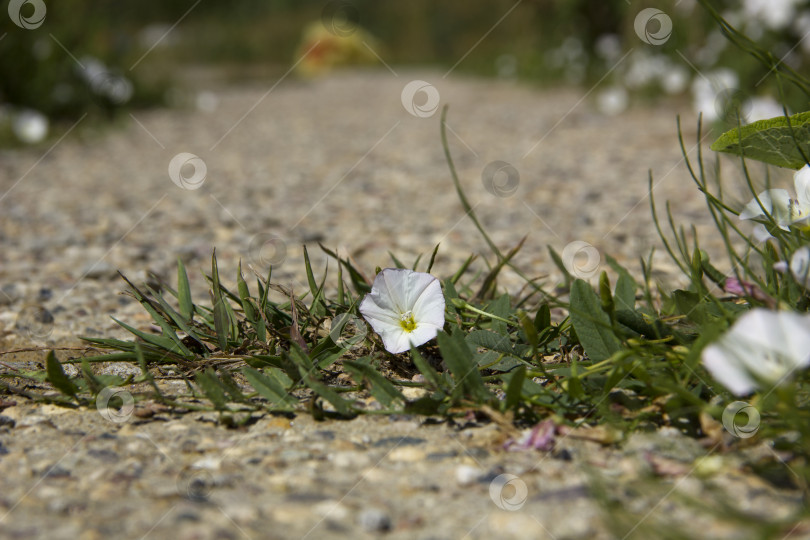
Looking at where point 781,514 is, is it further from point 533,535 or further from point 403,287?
point 403,287

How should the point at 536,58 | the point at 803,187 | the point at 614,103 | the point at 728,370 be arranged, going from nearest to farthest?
1. the point at 728,370
2. the point at 803,187
3. the point at 614,103
4. the point at 536,58

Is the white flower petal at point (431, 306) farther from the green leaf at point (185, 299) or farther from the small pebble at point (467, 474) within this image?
the green leaf at point (185, 299)

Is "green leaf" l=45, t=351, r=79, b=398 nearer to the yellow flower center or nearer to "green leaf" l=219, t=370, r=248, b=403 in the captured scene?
"green leaf" l=219, t=370, r=248, b=403

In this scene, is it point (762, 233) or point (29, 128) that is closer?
point (762, 233)

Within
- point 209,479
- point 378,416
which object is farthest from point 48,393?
point 378,416

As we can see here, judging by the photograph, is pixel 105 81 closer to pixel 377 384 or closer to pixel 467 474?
pixel 377 384

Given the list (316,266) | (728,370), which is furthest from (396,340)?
(316,266)
